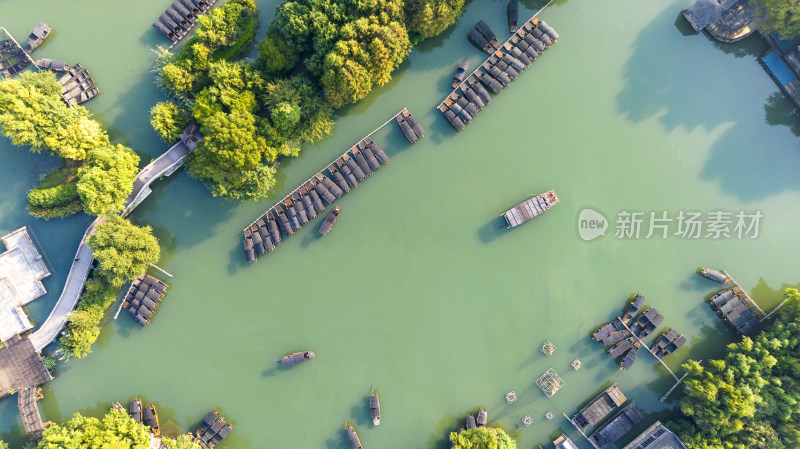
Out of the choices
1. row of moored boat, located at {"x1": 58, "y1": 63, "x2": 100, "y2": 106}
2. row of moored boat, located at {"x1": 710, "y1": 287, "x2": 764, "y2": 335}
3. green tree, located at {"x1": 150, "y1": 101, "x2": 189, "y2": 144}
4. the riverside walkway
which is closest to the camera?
green tree, located at {"x1": 150, "y1": 101, "x2": 189, "y2": 144}

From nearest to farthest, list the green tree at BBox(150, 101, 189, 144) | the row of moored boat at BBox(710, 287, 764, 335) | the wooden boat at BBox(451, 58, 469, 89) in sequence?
the green tree at BBox(150, 101, 189, 144)
the row of moored boat at BBox(710, 287, 764, 335)
the wooden boat at BBox(451, 58, 469, 89)

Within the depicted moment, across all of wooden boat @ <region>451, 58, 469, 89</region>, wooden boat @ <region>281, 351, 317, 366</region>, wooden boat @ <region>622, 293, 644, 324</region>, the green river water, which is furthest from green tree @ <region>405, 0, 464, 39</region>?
wooden boat @ <region>281, 351, 317, 366</region>

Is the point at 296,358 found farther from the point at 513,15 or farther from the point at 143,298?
the point at 513,15

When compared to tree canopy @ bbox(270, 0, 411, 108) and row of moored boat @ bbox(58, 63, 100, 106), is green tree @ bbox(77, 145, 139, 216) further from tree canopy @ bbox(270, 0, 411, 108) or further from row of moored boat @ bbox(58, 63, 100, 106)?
tree canopy @ bbox(270, 0, 411, 108)

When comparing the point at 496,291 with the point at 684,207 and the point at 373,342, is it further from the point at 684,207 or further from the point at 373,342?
the point at 684,207

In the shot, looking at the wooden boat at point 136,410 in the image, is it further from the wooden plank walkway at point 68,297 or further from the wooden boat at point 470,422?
the wooden boat at point 470,422

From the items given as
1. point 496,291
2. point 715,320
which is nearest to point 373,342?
point 496,291

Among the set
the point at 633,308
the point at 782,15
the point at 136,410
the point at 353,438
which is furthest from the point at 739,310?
the point at 136,410
